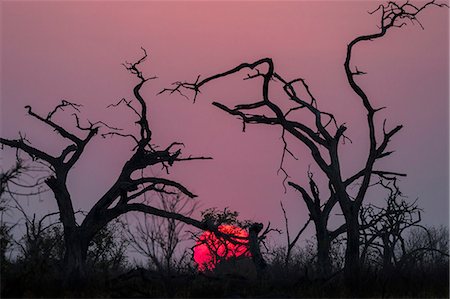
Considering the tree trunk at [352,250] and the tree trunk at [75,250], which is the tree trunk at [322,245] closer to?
the tree trunk at [352,250]

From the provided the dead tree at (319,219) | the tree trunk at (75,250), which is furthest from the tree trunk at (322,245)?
the tree trunk at (75,250)

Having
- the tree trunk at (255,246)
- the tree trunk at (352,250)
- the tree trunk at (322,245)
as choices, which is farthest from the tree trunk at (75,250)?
the tree trunk at (352,250)

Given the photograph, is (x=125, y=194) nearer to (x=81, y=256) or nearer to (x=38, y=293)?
(x=81, y=256)

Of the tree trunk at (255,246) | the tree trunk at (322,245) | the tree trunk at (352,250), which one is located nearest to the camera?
the tree trunk at (352,250)

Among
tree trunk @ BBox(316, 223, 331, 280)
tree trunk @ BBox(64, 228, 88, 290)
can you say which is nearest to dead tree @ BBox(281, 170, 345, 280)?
tree trunk @ BBox(316, 223, 331, 280)

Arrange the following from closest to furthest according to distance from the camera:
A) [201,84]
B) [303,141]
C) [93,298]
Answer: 1. [93,298]
2. [303,141]
3. [201,84]

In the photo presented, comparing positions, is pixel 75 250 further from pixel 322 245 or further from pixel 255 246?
pixel 322 245

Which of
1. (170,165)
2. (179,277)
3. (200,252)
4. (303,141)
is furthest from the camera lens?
(200,252)

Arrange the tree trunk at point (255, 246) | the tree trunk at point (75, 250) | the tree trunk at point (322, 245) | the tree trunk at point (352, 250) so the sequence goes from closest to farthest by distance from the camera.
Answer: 1. the tree trunk at point (352, 250)
2. the tree trunk at point (255, 246)
3. the tree trunk at point (322, 245)
4. the tree trunk at point (75, 250)

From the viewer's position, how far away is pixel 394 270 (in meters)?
24.6

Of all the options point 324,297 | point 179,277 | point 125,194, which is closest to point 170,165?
point 125,194

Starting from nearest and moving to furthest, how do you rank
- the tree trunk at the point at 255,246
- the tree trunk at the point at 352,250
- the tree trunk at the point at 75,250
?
the tree trunk at the point at 352,250 → the tree trunk at the point at 255,246 → the tree trunk at the point at 75,250

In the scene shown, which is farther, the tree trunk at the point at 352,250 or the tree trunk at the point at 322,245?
the tree trunk at the point at 322,245

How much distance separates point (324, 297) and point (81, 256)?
1333cm
